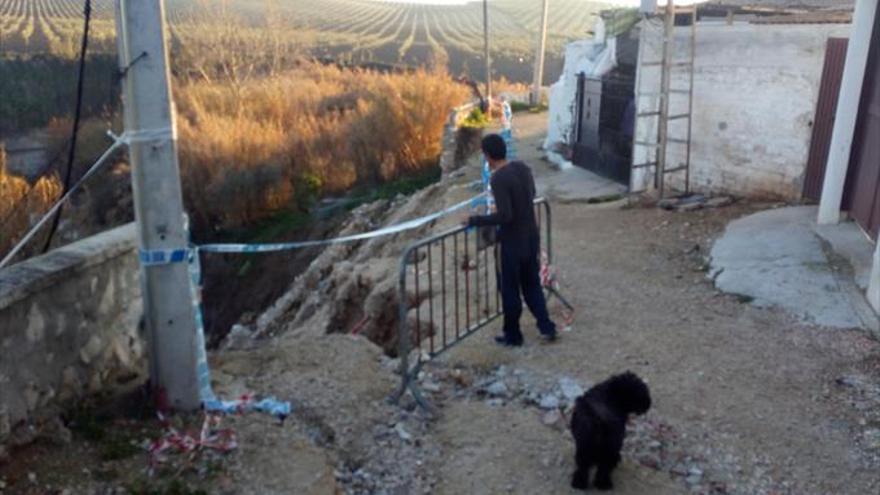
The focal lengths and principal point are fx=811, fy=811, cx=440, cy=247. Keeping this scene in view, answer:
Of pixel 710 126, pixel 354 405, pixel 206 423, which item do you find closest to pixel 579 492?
pixel 354 405

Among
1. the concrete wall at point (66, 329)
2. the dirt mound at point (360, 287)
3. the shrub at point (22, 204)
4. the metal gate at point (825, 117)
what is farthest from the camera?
the shrub at point (22, 204)

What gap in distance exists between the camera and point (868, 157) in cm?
918

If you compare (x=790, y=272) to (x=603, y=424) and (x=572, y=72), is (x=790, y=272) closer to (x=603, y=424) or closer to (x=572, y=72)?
(x=603, y=424)

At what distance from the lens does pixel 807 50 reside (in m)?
10.8

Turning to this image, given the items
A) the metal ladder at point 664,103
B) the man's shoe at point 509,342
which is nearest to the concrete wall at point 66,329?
the man's shoe at point 509,342

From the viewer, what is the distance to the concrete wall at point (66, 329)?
4117mm

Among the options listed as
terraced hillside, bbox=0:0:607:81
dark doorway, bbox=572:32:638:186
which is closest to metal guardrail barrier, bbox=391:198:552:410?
terraced hillside, bbox=0:0:607:81

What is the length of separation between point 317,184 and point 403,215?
5417 mm

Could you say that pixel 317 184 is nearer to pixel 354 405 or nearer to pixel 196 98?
pixel 196 98

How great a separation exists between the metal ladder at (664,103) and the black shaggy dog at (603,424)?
26.7 ft

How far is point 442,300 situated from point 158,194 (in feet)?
10.9

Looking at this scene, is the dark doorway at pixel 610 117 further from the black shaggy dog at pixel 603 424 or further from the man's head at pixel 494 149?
the black shaggy dog at pixel 603 424

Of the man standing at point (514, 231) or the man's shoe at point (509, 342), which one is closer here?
the man standing at point (514, 231)

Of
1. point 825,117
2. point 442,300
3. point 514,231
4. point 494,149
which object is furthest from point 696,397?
point 825,117
